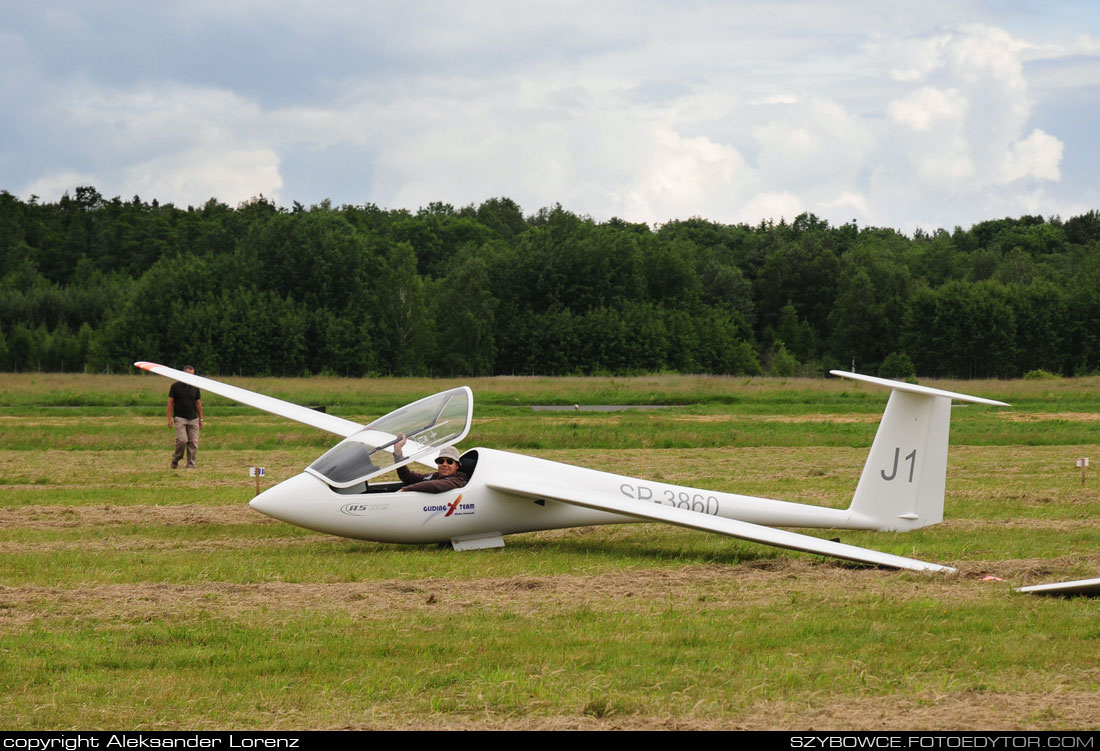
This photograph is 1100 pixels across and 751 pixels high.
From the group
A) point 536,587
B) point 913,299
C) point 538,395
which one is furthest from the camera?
point 913,299

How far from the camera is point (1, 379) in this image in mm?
54656

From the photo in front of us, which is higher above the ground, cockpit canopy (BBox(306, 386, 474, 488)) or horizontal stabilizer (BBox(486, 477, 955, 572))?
cockpit canopy (BBox(306, 386, 474, 488))

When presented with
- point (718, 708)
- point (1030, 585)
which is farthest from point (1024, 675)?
point (1030, 585)

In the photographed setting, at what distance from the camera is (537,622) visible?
813cm

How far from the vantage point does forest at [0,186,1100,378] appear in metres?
84.6

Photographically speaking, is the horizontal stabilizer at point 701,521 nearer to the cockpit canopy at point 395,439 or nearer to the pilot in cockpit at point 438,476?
the pilot in cockpit at point 438,476

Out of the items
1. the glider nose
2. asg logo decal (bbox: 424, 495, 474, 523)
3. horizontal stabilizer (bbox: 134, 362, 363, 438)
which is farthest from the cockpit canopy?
horizontal stabilizer (bbox: 134, 362, 363, 438)

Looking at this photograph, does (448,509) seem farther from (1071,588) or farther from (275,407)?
(1071,588)

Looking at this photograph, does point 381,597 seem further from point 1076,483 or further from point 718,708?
point 1076,483

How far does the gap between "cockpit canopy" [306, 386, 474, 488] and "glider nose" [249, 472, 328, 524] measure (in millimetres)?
159

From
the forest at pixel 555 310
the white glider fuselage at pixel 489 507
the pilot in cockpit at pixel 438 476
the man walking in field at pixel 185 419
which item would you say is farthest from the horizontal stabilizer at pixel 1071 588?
the forest at pixel 555 310

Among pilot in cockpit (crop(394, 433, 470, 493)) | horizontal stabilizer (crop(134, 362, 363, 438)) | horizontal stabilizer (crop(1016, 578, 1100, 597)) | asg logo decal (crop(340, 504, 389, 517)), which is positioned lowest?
asg logo decal (crop(340, 504, 389, 517))

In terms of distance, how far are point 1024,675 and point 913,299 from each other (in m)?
93.3

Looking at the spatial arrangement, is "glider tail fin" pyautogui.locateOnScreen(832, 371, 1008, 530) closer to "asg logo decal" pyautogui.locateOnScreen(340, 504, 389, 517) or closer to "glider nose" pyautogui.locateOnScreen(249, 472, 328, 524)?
"asg logo decal" pyautogui.locateOnScreen(340, 504, 389, 517)
